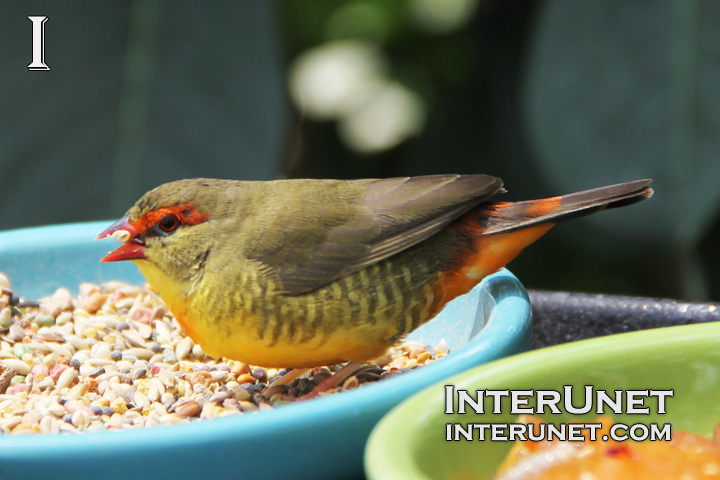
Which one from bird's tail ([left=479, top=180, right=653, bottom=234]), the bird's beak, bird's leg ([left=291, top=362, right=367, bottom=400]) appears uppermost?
bird's tail ([left=479, top=180, right=653, bottom=234])

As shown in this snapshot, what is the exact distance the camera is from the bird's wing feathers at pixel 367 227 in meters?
2.11

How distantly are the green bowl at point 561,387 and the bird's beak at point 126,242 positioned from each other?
4.32ft

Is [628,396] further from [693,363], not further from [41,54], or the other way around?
[41,54]

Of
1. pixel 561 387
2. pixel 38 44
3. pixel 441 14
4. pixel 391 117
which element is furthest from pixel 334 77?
pixel 561 387

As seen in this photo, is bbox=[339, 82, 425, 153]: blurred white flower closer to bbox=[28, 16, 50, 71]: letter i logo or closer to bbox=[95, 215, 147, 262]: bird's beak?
bbox=[28, 16, 50, 71]: letter i logo

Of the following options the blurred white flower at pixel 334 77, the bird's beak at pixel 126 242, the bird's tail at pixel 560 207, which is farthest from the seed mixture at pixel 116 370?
the blurred white flower at pixel 334 77

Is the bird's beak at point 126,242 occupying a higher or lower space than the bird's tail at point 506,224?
lower

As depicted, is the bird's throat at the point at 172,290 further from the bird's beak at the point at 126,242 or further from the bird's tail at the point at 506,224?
the bird's tail at the point at 506,224

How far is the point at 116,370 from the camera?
2.16 metres

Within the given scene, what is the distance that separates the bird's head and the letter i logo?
1.26m

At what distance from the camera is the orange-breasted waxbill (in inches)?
80.1

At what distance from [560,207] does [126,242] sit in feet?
4.16

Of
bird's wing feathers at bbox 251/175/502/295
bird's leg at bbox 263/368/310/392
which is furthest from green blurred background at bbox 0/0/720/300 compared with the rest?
bird's leg at bbox 263/368/310/392

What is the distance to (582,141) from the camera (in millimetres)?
3209
